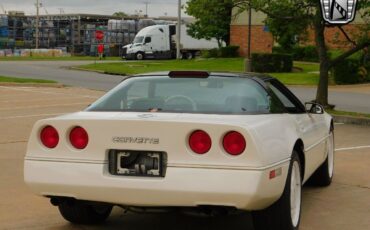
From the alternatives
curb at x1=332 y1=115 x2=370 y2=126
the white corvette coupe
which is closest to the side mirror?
the white corvette coupe

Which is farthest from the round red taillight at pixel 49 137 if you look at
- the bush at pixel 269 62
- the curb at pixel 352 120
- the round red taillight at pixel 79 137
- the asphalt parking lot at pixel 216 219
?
the bush at pixel 269 62

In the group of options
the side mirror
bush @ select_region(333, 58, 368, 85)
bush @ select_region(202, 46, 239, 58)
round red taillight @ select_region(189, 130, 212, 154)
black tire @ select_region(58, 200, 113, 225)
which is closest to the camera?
round red taillight @ select_region(189, 130, 212, 154)

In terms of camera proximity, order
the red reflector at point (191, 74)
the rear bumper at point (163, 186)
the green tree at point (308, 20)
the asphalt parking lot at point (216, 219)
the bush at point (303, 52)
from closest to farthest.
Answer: the rear bumper at point (163, 186)
the asphalt parking lot at point (216, 219)
the red reflector at point (191, 74)
the green tree at point (308, 20)
the bush at point (303, 52)

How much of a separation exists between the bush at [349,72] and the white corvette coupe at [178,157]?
77.7 feet

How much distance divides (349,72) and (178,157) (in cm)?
2511

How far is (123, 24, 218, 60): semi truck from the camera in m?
56.2

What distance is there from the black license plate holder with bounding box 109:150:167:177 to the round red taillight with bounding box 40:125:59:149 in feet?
1.58

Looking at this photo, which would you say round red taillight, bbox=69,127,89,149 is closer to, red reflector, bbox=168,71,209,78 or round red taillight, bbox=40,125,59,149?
round red taillight, bbox=40,125,59,149

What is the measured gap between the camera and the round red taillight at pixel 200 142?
183 inches

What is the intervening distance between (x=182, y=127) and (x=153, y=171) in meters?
0.39

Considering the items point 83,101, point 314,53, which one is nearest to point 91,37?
point 314,53

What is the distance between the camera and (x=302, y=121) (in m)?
6.09

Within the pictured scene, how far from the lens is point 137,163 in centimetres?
479

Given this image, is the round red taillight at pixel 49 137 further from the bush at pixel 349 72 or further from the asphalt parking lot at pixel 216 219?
the bush at pixel 349 72
